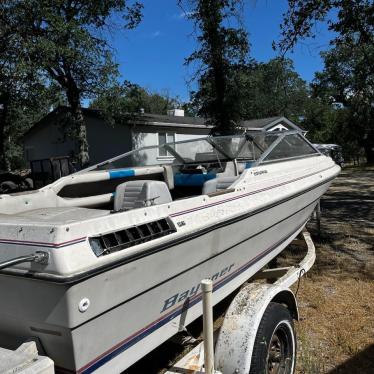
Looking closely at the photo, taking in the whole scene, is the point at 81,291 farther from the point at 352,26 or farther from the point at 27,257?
the point at 352,26

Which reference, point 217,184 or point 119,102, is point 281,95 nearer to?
point 119,102

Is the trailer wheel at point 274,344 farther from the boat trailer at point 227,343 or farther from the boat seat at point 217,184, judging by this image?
the boat seat at point 217,184

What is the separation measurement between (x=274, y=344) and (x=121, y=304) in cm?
126

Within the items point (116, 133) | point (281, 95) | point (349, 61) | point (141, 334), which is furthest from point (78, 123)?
point (281, 95)

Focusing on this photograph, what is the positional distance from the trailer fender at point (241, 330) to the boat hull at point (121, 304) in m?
0.33

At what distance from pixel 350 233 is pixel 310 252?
2992 millimetres

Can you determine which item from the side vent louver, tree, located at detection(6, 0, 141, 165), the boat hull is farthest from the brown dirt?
tree, located at detection(6, 0, 141, 165)

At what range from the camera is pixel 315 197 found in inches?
223

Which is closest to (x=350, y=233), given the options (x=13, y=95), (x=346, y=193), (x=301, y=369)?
(x=301, y=369)

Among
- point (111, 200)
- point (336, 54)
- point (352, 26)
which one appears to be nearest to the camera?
point (111, 200)

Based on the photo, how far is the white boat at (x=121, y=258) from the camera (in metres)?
2.04

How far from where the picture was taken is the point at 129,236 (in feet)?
7.73

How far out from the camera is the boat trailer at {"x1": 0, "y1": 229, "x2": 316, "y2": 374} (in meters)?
2.03

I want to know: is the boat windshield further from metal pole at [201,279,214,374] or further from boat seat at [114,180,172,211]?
metal pole at [201,279,214,374]
